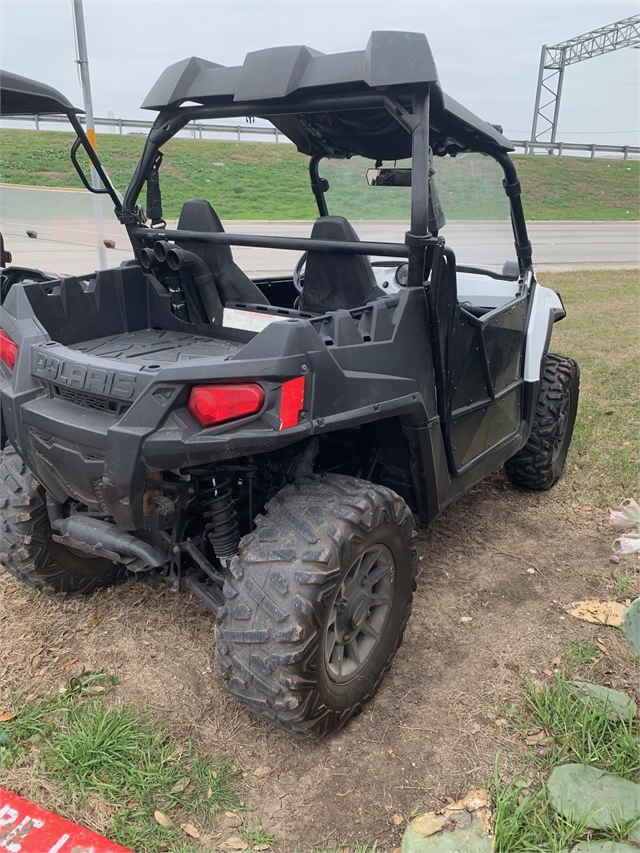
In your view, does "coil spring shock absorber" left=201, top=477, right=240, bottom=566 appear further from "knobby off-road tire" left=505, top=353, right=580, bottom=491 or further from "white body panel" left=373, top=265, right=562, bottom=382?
"knobby off-road tire" left=505, top=353, right=580, bottom=491

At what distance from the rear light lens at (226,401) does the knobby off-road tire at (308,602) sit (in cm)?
42

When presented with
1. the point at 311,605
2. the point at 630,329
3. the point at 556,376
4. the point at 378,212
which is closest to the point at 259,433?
the point at 311,605

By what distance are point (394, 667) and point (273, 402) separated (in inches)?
51.6

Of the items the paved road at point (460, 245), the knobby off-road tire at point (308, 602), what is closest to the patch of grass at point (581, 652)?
the knobby off-road tire at point (308, 602)

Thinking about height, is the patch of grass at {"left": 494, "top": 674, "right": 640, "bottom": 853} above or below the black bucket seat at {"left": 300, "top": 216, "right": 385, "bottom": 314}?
below

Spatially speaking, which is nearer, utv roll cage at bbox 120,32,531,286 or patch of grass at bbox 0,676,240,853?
patch of grass at bbox 0,676,240,853

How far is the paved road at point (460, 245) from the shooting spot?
3.85 m

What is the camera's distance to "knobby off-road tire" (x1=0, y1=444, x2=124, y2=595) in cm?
288

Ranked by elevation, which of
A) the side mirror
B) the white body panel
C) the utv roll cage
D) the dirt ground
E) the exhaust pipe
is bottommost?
the dirt ground

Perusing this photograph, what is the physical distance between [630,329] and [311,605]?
7.39 m

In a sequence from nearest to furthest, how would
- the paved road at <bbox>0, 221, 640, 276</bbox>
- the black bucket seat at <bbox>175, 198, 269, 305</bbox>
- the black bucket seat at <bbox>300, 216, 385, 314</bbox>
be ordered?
the black bucket seat at <bbox>300, 216, 385, 314</bbox> < the black bucket seat at <bbox>175, 198, 269, 305</bbox> < the paved road at <bbox>0, 221, 640, 276</bbox>

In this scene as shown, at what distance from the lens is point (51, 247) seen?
42.7 ft

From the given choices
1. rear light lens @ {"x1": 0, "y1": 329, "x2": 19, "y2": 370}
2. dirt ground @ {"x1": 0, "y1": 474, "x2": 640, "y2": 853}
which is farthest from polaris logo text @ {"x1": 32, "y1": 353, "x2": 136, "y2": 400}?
dirt ground @ {"x1": 0, "y1": 474, "x2": 640, "y2": 853}

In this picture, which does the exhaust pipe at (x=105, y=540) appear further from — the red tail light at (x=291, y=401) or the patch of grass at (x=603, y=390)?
the patch of grass at (x=603, y=390)
